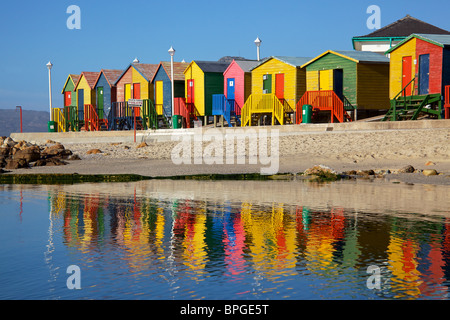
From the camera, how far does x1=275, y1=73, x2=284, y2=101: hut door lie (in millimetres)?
39138

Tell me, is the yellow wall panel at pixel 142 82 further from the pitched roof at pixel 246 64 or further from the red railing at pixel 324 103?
the red railing at pixel 324 103

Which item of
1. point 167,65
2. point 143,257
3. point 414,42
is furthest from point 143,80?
point 143,257

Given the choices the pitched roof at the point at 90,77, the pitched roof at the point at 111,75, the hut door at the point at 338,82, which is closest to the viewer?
the hut door at the point at 338,82

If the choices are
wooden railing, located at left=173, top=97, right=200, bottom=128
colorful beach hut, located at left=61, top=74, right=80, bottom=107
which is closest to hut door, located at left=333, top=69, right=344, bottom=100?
wooden railing, located at left=173, top=97, right=200, bottom=128

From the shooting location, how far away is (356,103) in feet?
117

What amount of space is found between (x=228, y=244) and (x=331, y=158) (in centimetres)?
1625

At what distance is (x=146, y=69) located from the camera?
4925 centimetres

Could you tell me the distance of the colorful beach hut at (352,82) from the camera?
3553 cm

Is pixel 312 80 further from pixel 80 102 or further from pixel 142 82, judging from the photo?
pixel 80 102

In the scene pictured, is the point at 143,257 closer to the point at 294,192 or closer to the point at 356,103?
the point at 294,192

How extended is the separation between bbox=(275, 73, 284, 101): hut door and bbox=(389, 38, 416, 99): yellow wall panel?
7.25m

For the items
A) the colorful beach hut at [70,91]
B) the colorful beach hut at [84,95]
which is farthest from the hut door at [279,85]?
the colorful beach hut at [70,91]

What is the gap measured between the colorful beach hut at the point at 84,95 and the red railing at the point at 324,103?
2213 centimetres

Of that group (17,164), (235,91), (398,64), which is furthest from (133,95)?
(398,64)
